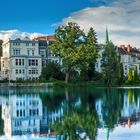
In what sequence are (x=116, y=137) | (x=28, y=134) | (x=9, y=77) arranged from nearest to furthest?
(x=116, y=137) → (x=28, y=134) → (x=9, y=77)

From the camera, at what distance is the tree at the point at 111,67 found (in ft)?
233

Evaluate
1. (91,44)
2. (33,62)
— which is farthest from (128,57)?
(91,44)

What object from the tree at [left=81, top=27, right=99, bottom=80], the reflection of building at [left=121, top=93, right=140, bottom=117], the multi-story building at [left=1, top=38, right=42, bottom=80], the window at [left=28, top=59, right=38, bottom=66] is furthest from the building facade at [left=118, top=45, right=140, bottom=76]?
the reflection of building at [left=121, top=93, right=140, bottom=117]

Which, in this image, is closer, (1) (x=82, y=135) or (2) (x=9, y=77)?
(1) (x=82, y=135)

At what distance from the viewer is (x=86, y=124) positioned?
13758 millimetres

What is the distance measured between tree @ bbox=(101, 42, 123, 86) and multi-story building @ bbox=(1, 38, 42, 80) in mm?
14145

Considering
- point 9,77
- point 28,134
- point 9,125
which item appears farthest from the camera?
point 9,77

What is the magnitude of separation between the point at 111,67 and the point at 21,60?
18070 millimetres

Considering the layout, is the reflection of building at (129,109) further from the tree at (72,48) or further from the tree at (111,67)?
the tree at (111,67)

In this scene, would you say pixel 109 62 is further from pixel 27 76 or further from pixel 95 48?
pixel 27 76

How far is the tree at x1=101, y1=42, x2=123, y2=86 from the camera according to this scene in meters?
70.9

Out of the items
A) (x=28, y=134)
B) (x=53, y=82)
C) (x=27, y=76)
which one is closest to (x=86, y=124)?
(x=28, y=134)

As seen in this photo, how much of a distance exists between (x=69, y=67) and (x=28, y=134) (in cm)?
5746

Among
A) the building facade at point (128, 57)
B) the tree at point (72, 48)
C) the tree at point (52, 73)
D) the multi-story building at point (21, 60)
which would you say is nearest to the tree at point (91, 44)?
the tree at point (72, 48)
